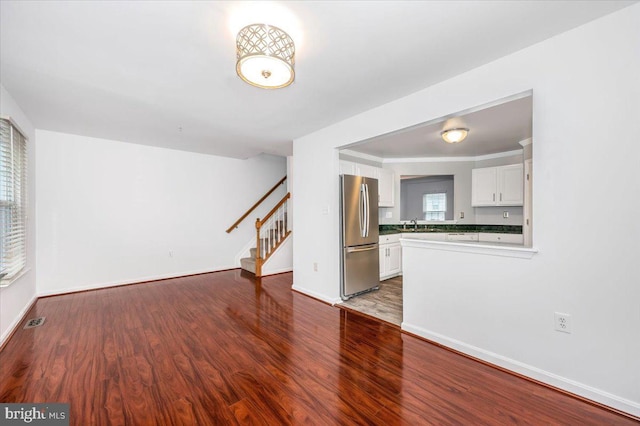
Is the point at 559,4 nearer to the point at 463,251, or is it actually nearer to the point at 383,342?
the point at 463,251

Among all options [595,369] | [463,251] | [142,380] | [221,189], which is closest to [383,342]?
[463,251]

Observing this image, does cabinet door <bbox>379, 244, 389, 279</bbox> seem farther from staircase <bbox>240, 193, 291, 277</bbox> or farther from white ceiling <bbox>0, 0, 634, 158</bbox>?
white ceiling <bbox>0, 0, 634, 158</bbox>

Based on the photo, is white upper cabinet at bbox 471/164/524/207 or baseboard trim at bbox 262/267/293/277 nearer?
white upper cabinet at bbox 471/164/524/207

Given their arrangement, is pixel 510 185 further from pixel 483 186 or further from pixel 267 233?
pixel 267 233

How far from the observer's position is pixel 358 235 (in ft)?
13.2

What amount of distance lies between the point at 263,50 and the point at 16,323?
4041mm

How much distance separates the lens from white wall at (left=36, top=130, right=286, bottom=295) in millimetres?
4109

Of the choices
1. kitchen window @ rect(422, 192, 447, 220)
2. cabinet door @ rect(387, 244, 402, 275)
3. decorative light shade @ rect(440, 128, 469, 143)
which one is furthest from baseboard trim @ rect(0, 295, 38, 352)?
kitchen window @ rect(422, 192, 447, 220)

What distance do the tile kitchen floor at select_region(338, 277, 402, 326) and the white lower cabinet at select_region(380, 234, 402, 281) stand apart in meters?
0.41

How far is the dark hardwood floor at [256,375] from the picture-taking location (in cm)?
165

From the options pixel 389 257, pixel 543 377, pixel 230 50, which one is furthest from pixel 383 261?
pixel 230 50

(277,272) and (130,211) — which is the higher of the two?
(130,211)

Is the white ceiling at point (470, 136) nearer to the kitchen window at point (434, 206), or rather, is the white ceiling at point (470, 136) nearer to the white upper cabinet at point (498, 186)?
the white upper cabinet at point (498, 186)

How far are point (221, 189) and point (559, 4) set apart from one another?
574cm
